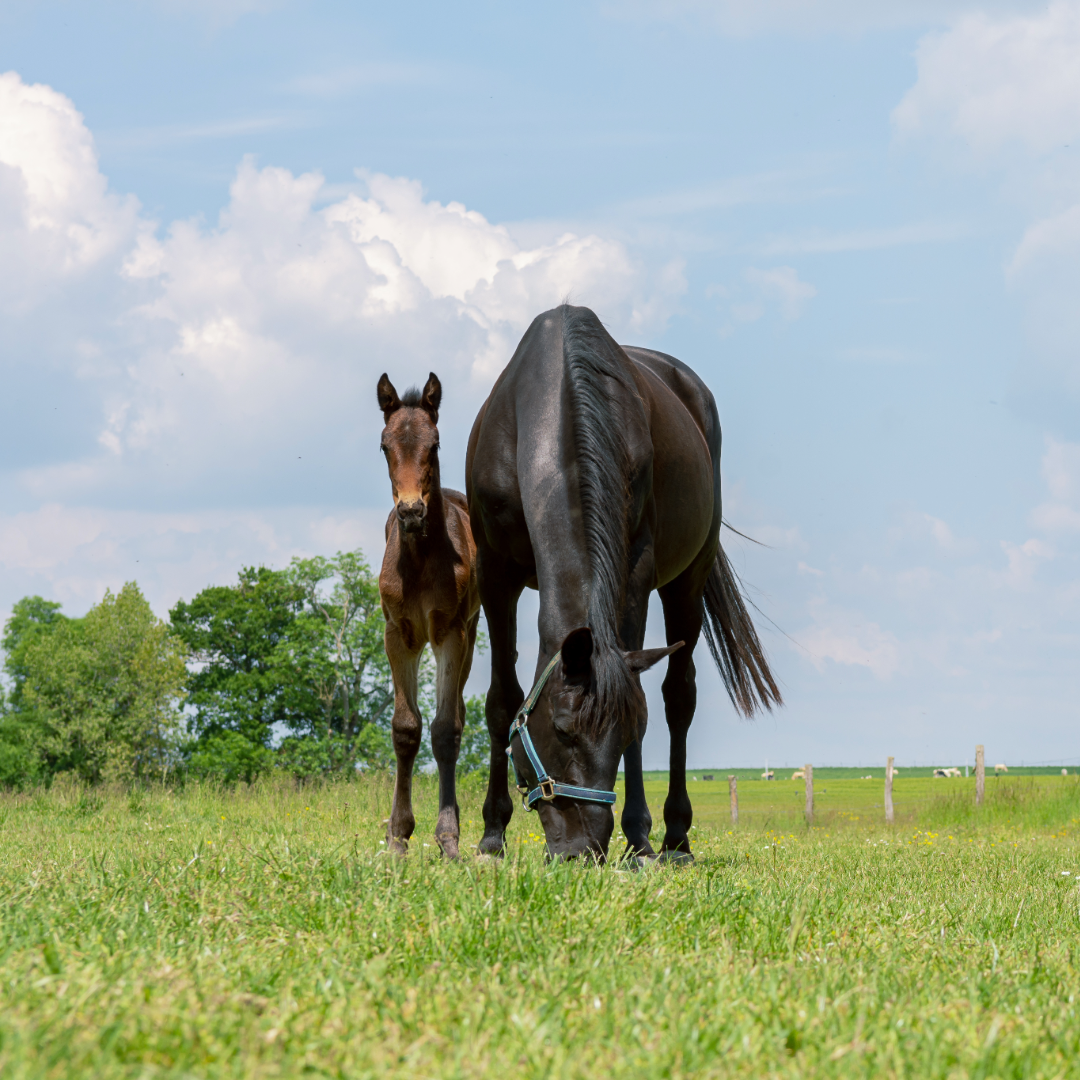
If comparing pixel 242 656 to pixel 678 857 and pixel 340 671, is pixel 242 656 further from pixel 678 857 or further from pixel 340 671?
pixel 678 857

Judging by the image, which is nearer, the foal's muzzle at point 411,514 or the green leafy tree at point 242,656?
the foal's muzzle at point 411,514

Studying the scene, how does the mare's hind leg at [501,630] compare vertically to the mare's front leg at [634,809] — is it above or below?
above

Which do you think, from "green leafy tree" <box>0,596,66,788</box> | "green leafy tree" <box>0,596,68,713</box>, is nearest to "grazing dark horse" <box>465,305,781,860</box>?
"green leafy tree" <box>0,596,66,788</box>

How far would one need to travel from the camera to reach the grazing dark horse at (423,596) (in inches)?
277

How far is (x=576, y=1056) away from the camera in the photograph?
1.96m

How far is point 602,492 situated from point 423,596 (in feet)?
8.44

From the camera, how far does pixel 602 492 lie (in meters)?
5.09

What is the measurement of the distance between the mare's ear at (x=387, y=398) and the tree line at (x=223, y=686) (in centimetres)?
4404

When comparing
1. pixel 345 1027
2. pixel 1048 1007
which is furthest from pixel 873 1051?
pixel 345 1027

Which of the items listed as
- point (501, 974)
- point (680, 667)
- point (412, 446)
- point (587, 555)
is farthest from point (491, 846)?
point (501, 974)

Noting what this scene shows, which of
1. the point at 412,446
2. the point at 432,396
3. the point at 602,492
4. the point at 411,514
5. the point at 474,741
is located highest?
the point at 432,396

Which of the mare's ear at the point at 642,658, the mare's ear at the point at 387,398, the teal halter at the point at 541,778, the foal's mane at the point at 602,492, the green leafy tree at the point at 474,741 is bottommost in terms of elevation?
the green leafy tree at the point at 474,741

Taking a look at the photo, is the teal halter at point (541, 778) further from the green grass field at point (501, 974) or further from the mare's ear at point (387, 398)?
the mare's ear at point (387, 398)

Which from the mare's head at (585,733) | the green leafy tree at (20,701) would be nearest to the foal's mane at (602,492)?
the mare's head at (585,733)
